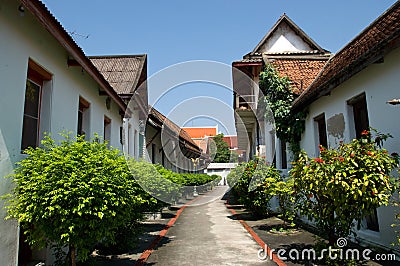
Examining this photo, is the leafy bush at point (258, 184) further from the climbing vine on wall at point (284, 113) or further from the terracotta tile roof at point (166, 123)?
the terracotta tile roof at point (166, 123)

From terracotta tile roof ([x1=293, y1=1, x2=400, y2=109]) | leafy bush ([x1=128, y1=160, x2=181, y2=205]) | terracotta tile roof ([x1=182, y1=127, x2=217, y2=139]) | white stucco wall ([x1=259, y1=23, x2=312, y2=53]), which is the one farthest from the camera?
terracotta tile roof ([x1=182, y1=127, x2=217, y2=139])

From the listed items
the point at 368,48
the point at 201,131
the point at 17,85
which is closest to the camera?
the point at 17,85

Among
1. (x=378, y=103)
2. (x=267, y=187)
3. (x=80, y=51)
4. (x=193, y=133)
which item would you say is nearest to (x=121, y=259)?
(x=80, y=51)

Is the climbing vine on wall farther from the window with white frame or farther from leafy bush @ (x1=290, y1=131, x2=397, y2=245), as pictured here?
the window with white frame

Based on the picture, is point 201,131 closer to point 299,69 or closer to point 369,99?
point 299,69

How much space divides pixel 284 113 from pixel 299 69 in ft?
8.07

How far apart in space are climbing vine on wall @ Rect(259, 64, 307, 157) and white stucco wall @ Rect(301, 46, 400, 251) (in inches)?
94.7

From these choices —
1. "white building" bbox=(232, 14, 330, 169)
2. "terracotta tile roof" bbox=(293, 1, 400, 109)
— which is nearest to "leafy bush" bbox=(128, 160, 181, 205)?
"terracotta tile roof" bbox=(293, 1, 400, 109)

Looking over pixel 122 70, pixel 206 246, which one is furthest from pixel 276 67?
pixel 206 246

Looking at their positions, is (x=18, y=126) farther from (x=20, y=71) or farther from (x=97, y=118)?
(x=97, y=118)

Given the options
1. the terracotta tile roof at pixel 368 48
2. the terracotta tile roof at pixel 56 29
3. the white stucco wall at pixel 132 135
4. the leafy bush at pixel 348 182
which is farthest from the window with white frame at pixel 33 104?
the white stucco wall at pixel 132 135

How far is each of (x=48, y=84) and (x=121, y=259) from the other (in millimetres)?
3573

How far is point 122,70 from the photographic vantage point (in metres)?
13.0

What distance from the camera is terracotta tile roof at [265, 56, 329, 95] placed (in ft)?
35.8
